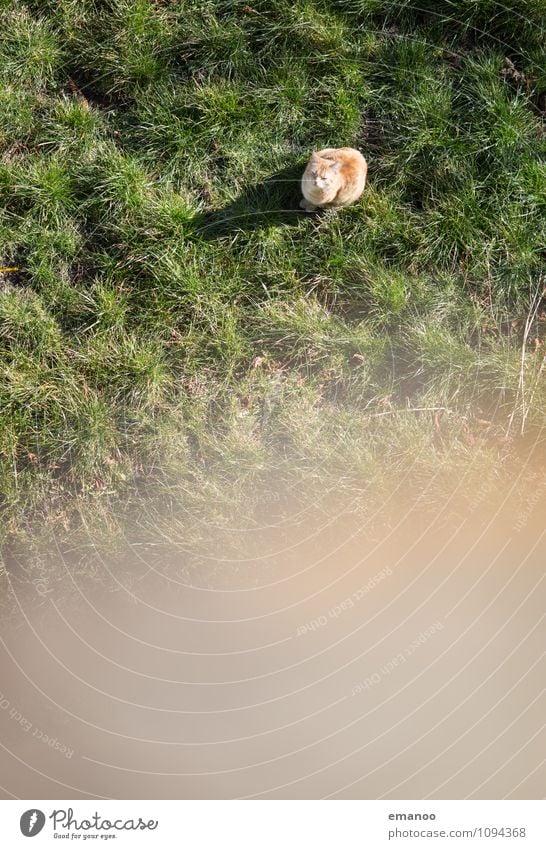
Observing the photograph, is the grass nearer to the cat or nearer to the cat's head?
the cat

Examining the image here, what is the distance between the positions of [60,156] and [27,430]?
53.9 inches

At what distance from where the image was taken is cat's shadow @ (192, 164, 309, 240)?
4.02 m

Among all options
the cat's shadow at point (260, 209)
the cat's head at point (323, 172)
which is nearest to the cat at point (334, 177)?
the cat's head at point (323, 172)

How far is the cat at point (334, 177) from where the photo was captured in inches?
145

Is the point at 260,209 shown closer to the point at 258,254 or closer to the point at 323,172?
the point at 258,254

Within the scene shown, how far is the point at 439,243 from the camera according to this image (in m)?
3.98

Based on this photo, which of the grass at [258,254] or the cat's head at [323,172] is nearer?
the cat's head at [323,172]

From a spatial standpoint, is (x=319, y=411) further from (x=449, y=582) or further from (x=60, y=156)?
(x=60, y=156)

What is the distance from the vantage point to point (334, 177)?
371cm

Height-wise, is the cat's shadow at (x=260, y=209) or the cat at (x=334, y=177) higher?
the cat at (x=334, y=177)

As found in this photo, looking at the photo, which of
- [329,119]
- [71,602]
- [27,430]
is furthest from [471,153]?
[71,602]

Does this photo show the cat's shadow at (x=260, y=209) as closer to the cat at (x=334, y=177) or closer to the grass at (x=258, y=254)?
the grass at (x=258, y=254)

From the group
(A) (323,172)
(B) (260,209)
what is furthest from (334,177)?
(B) (260,209)

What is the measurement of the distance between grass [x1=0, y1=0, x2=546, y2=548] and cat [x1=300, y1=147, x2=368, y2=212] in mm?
150
